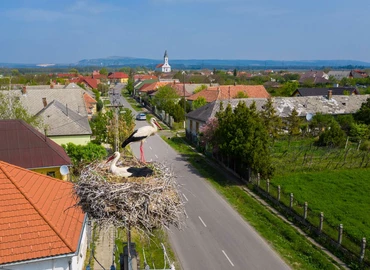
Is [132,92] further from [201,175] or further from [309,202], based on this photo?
[309,202]

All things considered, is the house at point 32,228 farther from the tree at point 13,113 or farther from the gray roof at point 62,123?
the tree at point 13,113

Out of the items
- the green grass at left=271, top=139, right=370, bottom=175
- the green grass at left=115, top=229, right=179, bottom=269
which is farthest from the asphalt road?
the green grass at left=271, top=139, right=370, bottom=175

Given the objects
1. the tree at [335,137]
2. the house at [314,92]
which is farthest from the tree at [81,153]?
the house at [314,92]

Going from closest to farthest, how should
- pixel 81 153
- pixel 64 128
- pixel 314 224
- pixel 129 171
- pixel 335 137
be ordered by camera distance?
pixel 129 171, pixel 314 224, pixel 81 153, pixel 64 128, pixel 335 137

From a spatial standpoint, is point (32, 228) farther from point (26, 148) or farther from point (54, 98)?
point (54, 98)

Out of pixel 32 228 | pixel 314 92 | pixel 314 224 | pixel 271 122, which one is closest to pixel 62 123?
pixel 271 122

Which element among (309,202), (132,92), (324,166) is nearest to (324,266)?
(309,202)
